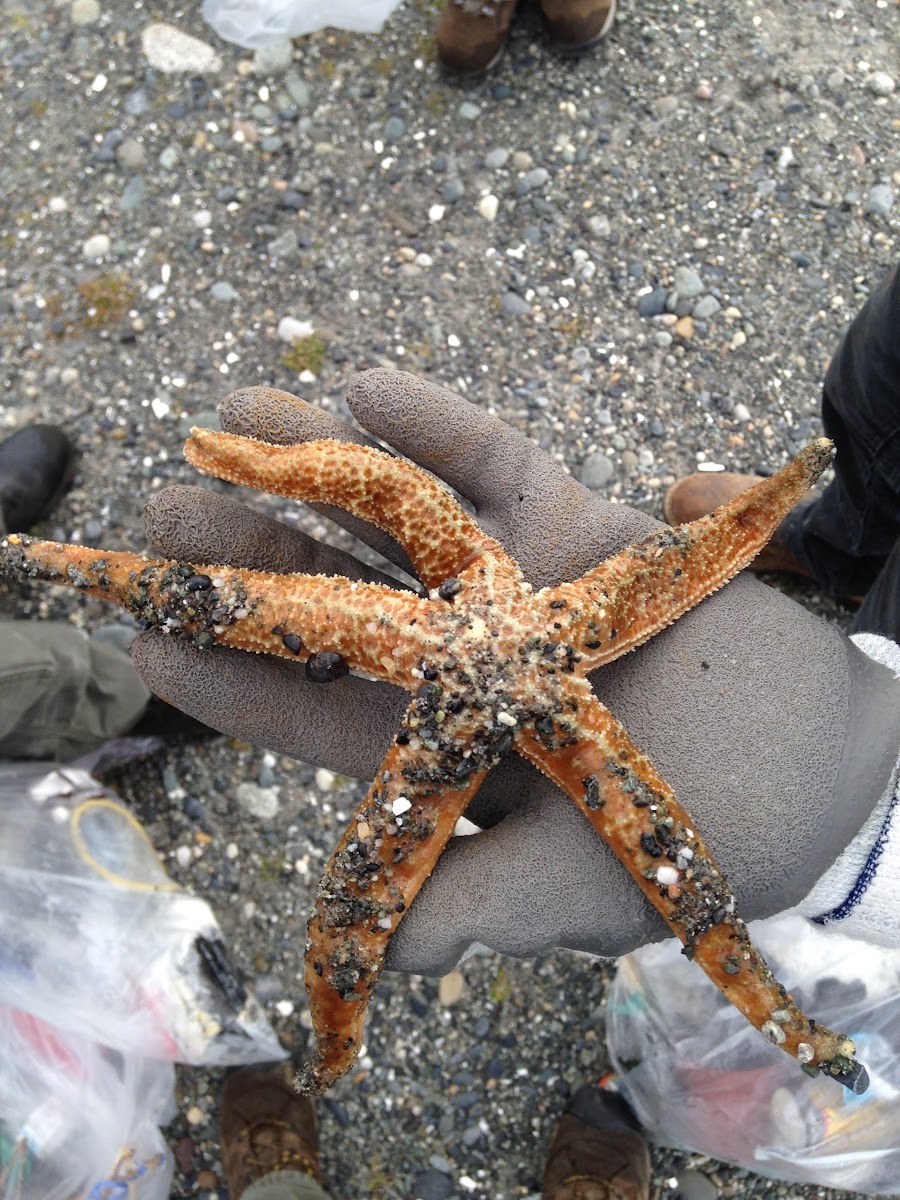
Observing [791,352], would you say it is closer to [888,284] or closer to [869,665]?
[888,284]

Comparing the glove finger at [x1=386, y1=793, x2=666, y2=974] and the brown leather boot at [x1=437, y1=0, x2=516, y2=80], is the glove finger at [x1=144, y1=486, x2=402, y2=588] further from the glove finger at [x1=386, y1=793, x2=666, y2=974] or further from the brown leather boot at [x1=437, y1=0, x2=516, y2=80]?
the brown leather boot at [x1=437, y1=0, x2=516, y2=80]

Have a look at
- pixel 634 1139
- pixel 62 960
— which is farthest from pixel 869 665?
pixel 62 960

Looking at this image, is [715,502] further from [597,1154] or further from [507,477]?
[597,1154]

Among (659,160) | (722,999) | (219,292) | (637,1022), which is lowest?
(637,1022)

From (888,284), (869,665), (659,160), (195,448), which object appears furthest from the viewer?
(659,160)

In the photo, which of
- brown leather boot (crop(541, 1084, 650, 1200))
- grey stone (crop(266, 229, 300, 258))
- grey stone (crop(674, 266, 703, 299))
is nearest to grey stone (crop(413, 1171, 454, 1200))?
brown leather boot (crop(541, 1084, 650, 1200))

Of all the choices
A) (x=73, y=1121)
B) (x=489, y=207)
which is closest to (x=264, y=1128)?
(x=73, y=1121)

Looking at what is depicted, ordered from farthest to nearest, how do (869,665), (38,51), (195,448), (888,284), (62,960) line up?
(38,51) → (62,960) → (888,284) → (869,665) → (195,448)
